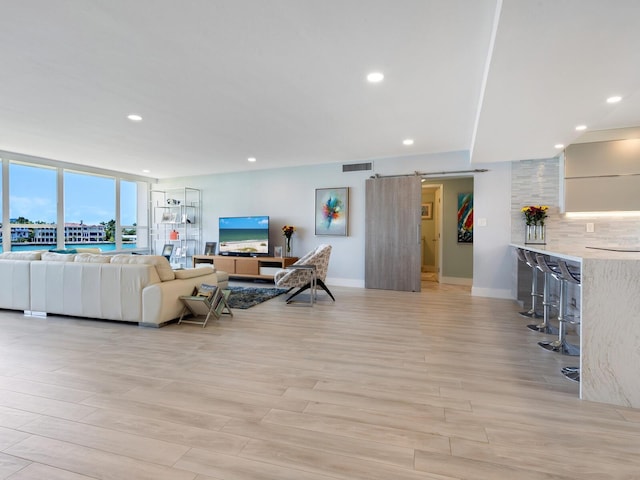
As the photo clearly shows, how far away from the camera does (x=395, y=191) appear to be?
613cm

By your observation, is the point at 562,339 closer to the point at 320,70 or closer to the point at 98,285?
the point at 320,70

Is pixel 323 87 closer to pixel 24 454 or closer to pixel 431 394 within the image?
pixel 431 394

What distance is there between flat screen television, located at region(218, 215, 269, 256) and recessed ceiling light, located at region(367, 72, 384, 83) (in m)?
4.52

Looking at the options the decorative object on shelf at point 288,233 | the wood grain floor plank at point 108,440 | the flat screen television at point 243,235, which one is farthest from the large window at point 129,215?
the wood grain floor plank at point 108,440

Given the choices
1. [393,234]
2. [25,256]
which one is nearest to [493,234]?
[393,234]

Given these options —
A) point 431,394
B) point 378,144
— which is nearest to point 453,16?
point 431,394

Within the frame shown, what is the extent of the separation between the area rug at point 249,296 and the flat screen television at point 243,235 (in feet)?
4.26

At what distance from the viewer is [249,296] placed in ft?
17.6

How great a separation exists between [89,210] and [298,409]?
7.62 meters

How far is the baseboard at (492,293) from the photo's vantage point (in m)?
5.50

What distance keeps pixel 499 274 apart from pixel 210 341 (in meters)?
4.82

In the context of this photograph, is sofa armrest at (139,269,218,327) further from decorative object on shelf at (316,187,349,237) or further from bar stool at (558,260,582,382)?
bar stool at (558,260,582,382)

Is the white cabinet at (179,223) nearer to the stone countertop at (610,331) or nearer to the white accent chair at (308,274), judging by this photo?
the white accent chair at (308,274)

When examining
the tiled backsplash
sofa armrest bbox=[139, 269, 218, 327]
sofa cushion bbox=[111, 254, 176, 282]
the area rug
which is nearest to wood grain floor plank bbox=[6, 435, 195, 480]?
sofa armrest bbox=[139, 269, 218, 327]
